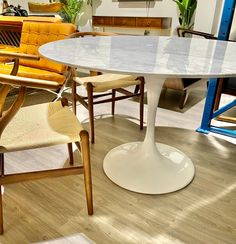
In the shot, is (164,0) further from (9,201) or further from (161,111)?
(9,201)

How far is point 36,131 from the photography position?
1.10m

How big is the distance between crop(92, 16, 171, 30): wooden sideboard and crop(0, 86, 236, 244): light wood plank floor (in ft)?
10.1

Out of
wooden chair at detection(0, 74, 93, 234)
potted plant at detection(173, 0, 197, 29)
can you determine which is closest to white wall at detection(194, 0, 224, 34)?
potted plant at detection(173, 0, 197, 29)

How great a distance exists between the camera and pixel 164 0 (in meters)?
4.41

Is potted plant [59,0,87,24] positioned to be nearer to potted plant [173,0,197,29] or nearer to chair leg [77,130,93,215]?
potted plant [173,0,197,29]

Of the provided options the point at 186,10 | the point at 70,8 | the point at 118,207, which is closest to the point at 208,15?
the point at 186,10

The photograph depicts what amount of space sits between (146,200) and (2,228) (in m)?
0.74

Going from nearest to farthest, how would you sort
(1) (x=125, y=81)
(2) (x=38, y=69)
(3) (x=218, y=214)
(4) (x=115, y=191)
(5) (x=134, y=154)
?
(3) (x=218, y=214)
(4) (x=115, y=191)
(5) (x=134, y=154)
(1) (x=125, y=81)
(2) (x=38, y=69)

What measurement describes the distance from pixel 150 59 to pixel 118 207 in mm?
789

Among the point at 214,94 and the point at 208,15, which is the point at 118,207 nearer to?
the point at 214,94

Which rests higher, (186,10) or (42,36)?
(186,10)

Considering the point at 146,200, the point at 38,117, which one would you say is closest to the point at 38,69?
the point at 38,117

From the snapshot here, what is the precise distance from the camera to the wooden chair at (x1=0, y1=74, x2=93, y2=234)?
37.3 inches

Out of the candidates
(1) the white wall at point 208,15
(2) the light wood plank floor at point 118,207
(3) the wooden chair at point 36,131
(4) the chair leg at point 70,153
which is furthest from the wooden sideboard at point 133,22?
(3) the wooden chair at point 36,131
